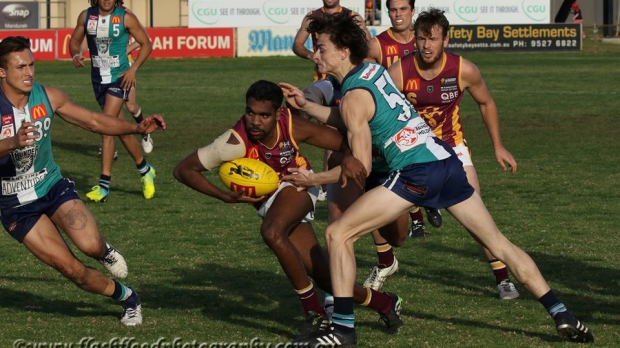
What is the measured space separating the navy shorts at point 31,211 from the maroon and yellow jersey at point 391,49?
449 centimetres

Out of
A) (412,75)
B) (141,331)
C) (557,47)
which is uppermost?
(557,47)

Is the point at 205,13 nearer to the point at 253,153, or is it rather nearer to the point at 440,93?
the point at 440,93

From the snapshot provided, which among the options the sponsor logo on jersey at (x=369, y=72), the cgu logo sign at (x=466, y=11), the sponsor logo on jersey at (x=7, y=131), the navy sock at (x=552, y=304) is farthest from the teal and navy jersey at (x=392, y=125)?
the cgu logo sign at (x=466, y=11)

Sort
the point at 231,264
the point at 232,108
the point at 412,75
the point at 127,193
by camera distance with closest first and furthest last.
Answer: the point at 412,75
the point at 231,264
the point at 127,193
the point at 232,108

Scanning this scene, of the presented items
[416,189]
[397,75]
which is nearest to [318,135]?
[416,189]

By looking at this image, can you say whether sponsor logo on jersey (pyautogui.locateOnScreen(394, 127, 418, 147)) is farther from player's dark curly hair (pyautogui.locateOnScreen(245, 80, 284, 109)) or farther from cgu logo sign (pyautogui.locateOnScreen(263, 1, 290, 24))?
cgu logo sign (pyautogui.locateOnScreen(263, 1, 290, 24))

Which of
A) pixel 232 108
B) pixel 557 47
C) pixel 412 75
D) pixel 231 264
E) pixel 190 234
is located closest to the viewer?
pixel 412 75

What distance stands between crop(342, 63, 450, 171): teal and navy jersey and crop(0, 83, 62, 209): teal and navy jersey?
97.2 inches

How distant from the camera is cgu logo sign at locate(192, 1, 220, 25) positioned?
49.9 m

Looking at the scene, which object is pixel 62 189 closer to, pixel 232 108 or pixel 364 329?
pixel 364 329

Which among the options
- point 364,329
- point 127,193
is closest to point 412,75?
point 364,329

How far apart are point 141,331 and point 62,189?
1298 mm

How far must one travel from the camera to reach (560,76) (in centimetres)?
3309

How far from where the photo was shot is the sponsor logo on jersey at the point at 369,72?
25.3 feet
